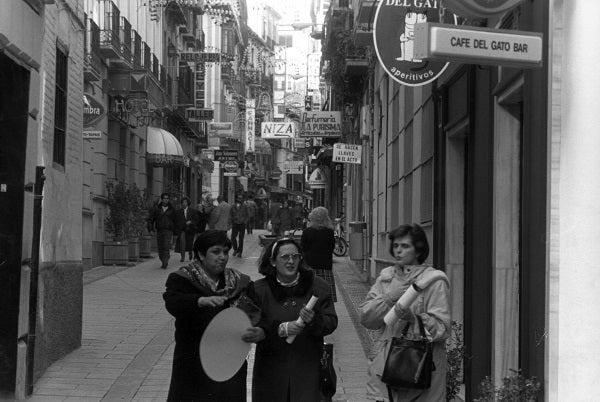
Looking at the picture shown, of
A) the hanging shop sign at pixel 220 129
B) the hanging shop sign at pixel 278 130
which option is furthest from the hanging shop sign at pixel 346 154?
the hanging shop sign at pixel 220 129

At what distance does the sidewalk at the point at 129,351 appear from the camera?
9.66m

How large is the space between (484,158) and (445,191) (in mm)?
2404

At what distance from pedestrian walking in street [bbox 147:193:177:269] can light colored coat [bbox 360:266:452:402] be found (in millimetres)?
17345

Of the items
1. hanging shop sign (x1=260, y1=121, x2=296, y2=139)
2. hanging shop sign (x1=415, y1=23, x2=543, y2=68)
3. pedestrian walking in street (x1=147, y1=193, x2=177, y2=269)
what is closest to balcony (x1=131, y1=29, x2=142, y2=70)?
pedestrian walking in street (x1=147, y1=193, x2=177, y2=269)

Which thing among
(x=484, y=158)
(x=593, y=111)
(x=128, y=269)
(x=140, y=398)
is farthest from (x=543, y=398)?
(x=128, y=269)

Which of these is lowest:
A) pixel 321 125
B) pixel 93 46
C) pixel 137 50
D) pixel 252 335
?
pixel 252 335

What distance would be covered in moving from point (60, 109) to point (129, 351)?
111 inches

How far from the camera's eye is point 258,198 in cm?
7100

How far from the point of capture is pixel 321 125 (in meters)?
36.8

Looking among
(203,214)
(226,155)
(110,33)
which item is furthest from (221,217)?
(226,155)

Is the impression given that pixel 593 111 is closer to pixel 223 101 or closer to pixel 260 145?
pixel 223 101

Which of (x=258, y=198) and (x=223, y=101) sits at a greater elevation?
(x=223, y=101)

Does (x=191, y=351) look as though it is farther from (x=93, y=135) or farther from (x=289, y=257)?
(x=93, y=135)

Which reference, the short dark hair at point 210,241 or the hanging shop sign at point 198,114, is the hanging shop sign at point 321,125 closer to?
the hanging shop sign at point 198,114
